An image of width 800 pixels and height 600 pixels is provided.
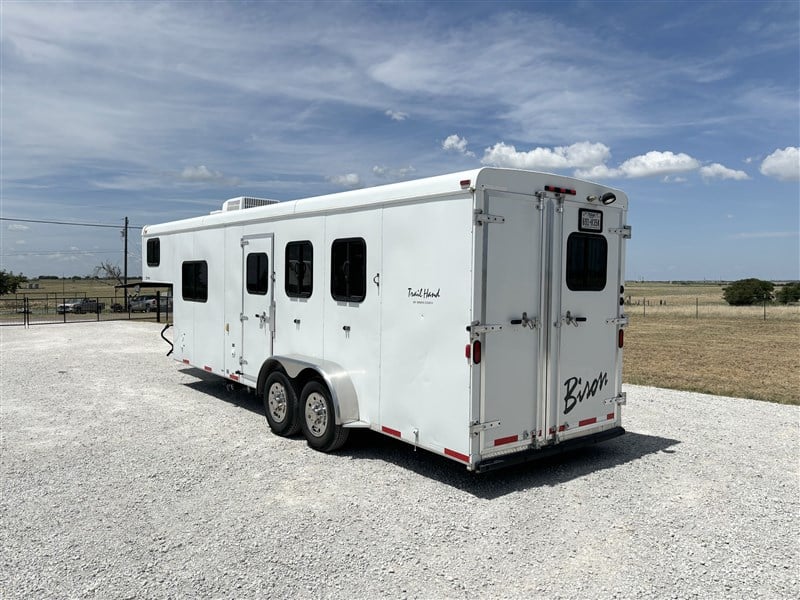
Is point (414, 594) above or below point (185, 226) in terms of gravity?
below

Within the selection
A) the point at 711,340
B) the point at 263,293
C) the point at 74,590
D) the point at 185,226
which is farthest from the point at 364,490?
the point at 711,340

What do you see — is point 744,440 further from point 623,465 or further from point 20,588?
point 20,588

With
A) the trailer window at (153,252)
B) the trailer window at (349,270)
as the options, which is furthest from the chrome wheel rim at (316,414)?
the trailer window at (153,252)

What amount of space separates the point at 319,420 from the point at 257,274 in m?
2.24

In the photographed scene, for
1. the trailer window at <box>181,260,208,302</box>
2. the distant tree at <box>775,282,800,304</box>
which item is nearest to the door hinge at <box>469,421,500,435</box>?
the trailer window at <box>181,260,208,302</box>

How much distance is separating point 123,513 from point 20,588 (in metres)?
1.12

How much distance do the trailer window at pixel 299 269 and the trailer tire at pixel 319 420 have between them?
42.2 inches

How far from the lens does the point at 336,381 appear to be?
6.02 m

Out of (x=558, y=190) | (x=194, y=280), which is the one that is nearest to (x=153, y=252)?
(x=194, y=280)

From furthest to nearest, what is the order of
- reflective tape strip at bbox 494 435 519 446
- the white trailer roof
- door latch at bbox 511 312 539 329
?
door latch at bbox 511 312 539 329, reflective tape strip at bbox 494 435 519 446, the white trailer roof

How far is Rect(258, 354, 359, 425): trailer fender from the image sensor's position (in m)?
5.93

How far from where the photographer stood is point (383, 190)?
5629 millimetres

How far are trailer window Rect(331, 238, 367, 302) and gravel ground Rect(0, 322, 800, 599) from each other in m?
1.64

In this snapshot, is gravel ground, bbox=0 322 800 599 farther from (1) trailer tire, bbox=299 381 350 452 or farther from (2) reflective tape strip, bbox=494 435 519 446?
(2) reflective tape strip, bbox=494 435 519 446
